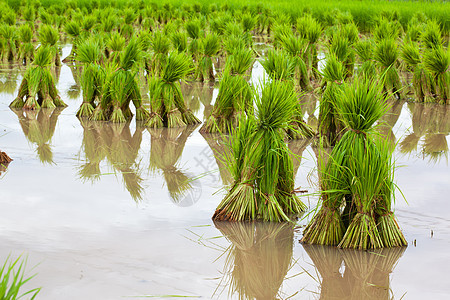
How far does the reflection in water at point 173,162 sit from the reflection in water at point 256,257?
689 millimetres

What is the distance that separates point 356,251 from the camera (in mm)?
3998

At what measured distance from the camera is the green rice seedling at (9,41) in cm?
1173

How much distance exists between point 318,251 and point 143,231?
1.11 metres

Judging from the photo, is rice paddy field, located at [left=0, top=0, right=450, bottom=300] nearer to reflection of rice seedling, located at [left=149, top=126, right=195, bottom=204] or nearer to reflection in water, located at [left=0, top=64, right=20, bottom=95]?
reflection of rice seedling, located at [left=149, top=126, right=195, bottom=204]

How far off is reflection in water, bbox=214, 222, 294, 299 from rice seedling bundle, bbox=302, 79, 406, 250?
0.22 m

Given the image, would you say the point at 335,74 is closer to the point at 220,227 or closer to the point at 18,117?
the point at 220,227

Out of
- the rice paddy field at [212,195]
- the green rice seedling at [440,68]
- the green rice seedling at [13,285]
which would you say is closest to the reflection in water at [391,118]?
the rice paddy field at [212,195]

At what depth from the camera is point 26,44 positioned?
37.2 ft

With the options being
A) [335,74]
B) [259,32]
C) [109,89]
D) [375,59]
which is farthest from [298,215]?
[259,32]

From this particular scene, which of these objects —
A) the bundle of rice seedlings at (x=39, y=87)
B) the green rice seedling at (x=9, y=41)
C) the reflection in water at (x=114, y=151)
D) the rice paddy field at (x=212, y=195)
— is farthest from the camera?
the green rice seedling at (x=9, y=41)

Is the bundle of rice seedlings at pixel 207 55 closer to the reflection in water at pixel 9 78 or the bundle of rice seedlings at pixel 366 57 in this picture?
the bundle of rice seedlings at pixel 366 57

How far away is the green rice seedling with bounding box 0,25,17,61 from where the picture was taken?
11.7 metres

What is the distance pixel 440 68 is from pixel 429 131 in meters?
1.41

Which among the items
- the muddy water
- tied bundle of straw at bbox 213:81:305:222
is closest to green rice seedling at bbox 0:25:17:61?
the muddy water
